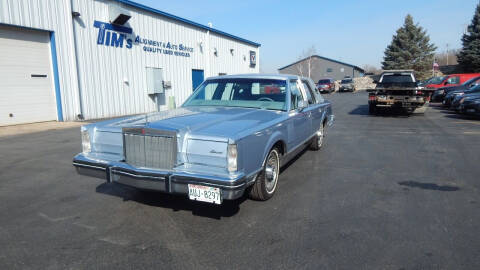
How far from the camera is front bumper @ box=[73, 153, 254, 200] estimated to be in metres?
3.01

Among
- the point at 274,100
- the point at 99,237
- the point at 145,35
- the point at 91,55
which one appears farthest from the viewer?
the point at 145,35

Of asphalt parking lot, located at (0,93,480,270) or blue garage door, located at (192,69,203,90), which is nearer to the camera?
asphalt parking lot, located at (0,93,480,270)

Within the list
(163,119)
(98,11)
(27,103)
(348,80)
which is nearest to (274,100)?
(163,119)

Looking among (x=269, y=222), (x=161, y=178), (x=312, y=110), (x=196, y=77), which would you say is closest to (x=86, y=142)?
(x=161, y=178)

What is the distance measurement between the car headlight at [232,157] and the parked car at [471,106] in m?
12.0

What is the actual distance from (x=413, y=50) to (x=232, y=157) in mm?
55627

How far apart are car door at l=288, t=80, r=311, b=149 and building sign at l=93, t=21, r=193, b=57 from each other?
1083 centimetres

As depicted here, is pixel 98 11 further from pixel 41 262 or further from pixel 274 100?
pixel 41 262

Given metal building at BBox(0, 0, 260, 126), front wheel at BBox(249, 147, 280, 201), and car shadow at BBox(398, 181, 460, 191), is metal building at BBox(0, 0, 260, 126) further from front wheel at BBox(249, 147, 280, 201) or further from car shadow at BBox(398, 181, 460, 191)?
car shadow at BBox(398, 181, 460, 191)

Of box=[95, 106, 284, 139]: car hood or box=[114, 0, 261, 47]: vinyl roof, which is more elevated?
box=[114, 0, 261, 47]: vinyl roof

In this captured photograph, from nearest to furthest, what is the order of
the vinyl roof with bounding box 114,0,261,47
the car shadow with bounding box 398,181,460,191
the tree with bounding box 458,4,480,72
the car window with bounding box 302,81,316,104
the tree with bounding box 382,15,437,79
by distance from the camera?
the car shadow with bounding box 398,181,460,191, the car window with bounding box 302,81,316,104, the vinyl roof with bounding box 114,0,261,47, the tree with bounding box 458,4,480,72, the tree with bounding box 382,15,437,79

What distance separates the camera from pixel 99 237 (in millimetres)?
3135

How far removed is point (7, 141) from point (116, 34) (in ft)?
24.1

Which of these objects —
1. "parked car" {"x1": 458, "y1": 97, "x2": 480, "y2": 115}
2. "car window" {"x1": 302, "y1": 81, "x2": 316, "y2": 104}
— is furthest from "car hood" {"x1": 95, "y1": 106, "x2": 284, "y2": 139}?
"parked car" {"x1": 458, "y1": 97, "x2": 480, "y2": 115}
